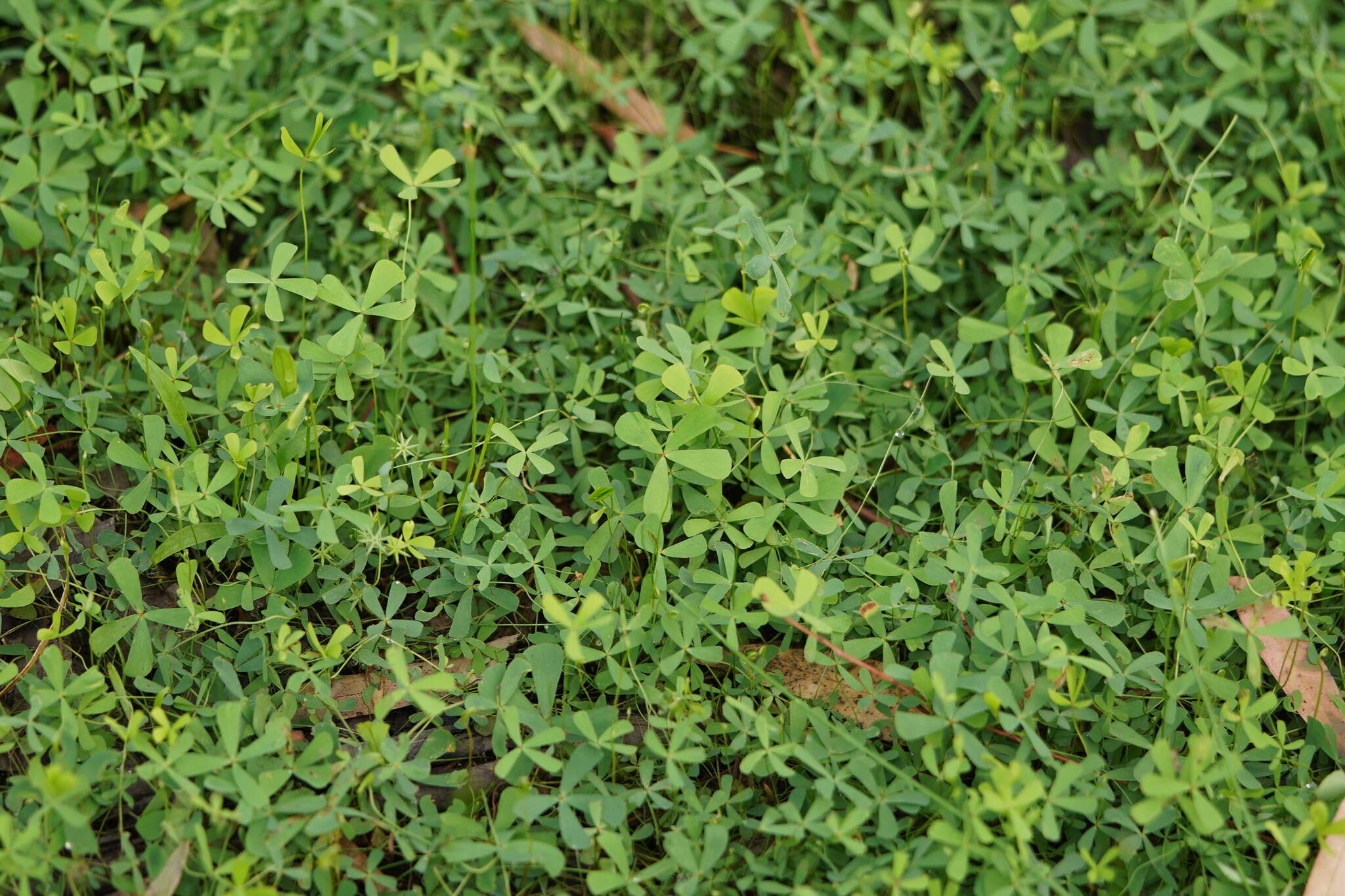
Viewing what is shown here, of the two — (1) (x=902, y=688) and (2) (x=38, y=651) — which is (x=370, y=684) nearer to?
(2) (x=38, y=651)

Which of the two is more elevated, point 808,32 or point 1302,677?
point 808,32

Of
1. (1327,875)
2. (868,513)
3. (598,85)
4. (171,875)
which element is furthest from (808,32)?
(171,875)

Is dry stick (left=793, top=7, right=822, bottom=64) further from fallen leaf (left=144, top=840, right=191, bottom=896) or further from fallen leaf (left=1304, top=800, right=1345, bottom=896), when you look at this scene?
fallen leaf (left=144, top=840, right=191, bottom=896)

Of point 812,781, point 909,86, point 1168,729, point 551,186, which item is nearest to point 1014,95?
point 909,86

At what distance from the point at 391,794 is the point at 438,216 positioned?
1479mm

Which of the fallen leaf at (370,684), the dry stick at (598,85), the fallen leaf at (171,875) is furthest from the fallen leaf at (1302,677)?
the fallen leaf at (171,875)

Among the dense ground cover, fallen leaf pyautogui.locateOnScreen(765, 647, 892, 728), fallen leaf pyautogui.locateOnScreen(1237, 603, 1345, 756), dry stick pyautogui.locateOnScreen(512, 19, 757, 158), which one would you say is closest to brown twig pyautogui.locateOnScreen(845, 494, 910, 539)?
the dense ground cover

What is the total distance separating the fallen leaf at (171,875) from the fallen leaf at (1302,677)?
187 centimetres

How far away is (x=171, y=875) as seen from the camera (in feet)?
5.49

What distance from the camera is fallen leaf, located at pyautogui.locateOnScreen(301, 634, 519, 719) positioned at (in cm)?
196

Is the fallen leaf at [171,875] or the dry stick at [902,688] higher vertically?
the dry stick at [902,688]

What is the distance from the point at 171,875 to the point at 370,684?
1.47ft

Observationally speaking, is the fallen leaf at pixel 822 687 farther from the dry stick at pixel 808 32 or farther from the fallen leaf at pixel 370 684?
the dry stick at pixel 808 32

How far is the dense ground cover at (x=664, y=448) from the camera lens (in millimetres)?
1769
